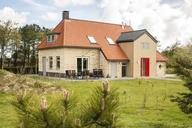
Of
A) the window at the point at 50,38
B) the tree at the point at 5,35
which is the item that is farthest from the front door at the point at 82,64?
the tree at the point at 5,35

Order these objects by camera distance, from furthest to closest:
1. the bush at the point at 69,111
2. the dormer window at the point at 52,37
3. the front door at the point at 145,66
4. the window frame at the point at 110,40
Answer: the front door at the point at 145,66, the window frame at the point at 110,40, the dormer window at the point at 52,37, the bush at the point at 69,111

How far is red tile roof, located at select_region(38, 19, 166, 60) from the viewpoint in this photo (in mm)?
36562

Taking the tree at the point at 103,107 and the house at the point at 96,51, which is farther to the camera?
the house at the point at 96,51

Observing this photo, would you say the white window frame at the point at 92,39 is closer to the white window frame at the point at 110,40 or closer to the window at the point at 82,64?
the white window frame at the point at 110,40

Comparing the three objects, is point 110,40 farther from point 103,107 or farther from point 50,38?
point 103,107

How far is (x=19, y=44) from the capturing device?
174 feet

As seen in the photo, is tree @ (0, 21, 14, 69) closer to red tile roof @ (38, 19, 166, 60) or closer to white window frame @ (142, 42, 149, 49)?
red tile roof @ (38, 19, 166, 60)

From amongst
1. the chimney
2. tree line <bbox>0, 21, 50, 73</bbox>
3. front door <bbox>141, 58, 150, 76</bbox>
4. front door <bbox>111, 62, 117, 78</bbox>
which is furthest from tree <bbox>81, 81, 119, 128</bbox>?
tree line <bbox>0, 21, 50, 73</bbox>

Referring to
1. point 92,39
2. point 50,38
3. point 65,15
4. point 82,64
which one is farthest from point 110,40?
point 50,38

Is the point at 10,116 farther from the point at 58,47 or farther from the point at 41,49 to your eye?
the point at 41,49

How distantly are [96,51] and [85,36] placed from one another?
82.0 inches

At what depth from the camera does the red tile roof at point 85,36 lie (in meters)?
36.6

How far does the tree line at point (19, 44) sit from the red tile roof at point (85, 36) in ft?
37.8

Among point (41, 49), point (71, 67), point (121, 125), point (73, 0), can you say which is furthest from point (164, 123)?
point (41, 49)
